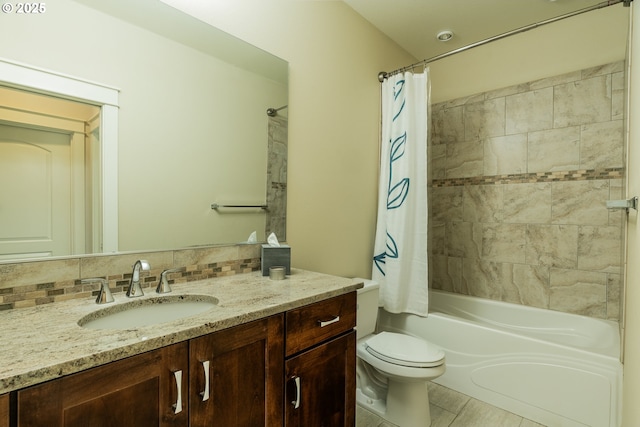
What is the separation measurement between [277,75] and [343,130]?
59 cm

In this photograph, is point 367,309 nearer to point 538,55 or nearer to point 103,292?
point 103,292

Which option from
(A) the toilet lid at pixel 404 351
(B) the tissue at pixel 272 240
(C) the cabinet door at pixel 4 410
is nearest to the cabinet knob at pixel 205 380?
(C) the cabinet door at pixel 4 410

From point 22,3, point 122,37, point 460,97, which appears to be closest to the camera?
point 22,3

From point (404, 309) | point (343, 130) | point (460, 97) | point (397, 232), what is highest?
point (460, 97)

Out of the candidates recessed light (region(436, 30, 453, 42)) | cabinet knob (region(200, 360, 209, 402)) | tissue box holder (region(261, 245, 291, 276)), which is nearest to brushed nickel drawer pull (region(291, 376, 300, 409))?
cabinet knob (region(200, 360, 209, 402))

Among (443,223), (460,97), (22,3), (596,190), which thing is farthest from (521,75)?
(22,3)

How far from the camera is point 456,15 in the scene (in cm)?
223

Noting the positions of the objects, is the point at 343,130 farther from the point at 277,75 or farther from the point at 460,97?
the point at 460,97

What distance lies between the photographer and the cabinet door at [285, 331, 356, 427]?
1.09m

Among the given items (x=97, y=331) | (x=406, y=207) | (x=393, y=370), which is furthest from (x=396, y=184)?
(x=97, y=331)

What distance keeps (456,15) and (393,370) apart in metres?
2.32

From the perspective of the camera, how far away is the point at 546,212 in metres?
2.37

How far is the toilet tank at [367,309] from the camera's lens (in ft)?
6.38

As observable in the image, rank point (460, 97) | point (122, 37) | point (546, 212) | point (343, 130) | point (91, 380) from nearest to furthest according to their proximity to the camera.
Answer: point (91, 380), point (122, 37), point (343, 130), point (546, 212), point (460, 97)
